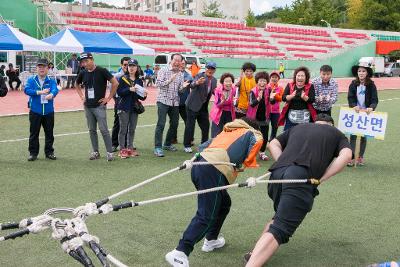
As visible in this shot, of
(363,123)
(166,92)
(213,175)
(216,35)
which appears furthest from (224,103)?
(216,35)

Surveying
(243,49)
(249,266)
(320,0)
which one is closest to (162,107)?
(249,266)

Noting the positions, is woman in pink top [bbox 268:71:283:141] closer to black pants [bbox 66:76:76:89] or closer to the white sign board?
the white sign board

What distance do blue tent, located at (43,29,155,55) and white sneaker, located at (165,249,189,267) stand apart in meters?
17.6

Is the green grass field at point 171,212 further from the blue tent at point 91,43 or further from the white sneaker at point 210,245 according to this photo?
the blue tent at point 91,43

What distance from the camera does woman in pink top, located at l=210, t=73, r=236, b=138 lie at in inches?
368

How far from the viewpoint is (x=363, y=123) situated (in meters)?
8.95

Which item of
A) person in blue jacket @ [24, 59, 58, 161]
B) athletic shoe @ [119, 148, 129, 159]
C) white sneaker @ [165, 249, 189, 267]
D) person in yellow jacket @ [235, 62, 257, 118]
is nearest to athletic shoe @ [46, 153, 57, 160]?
person in blue jacket @ [24, 59, 58, 161]

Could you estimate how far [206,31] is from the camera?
46.1 m

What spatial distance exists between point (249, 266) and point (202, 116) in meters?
6.34

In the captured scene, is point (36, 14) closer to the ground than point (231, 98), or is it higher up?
higher up

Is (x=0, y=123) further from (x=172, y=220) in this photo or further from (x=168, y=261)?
(x=168, y=261)

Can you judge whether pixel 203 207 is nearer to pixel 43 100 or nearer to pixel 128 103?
pixel 128 103

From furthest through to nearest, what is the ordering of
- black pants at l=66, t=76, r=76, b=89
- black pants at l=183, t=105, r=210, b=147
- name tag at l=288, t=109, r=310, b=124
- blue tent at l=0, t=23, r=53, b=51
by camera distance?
black pants at l=66, t=76, r=76, b=89 → blue tent at l=0, t=23, r=53, b=51 → black pants at l=183, t=105, r=210, b=147 → name tag at l=288, t=109, r=310, b=124

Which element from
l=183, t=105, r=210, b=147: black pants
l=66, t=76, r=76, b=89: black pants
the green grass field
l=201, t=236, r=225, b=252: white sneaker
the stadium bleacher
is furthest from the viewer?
the stadium bleacher
